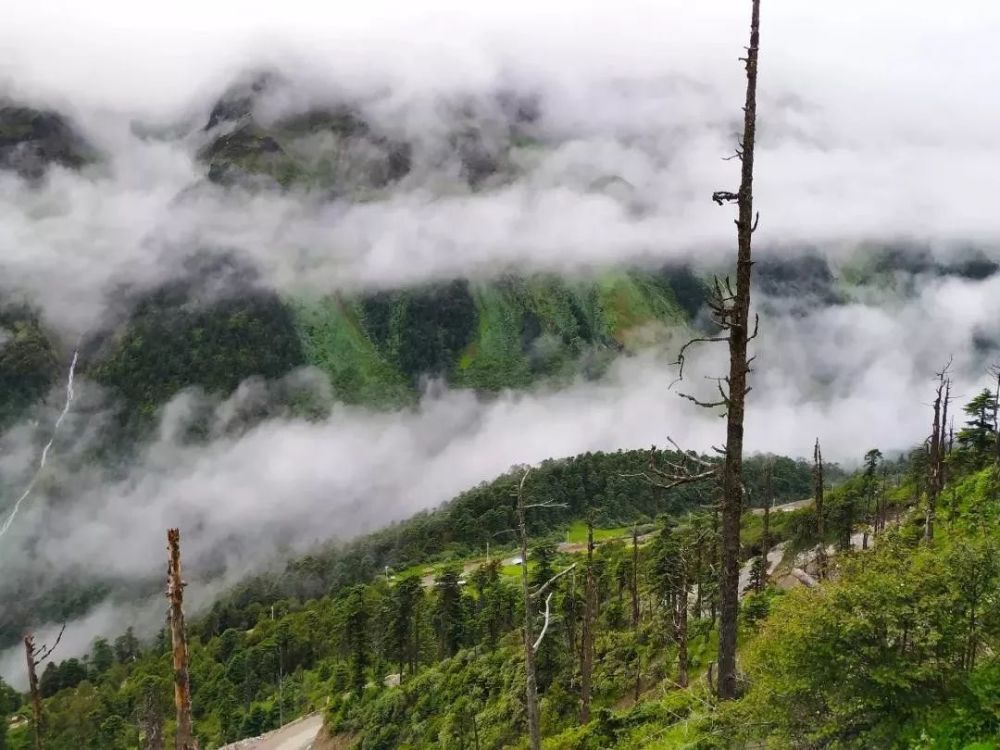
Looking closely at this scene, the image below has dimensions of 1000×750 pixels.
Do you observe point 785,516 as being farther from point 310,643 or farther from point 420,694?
point 310,643

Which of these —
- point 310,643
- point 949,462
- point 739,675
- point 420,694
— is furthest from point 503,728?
point 310,643

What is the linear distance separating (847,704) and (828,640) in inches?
48.7

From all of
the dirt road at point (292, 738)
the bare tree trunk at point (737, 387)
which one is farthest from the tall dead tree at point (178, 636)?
the dirt road at point (292, 738)

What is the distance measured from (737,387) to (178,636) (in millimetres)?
19932

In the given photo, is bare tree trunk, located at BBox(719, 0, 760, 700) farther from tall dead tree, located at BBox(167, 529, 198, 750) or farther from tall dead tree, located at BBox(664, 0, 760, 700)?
tall dead tree, located at BBox(167, 529, 198, 750)

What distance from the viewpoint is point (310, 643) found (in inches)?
6324

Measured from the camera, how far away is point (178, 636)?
24.5 metres

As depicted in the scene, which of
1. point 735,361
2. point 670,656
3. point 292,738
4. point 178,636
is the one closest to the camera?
point 735,361

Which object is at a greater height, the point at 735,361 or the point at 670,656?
the point at 735,361

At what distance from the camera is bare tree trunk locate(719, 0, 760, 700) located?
48.2 feet

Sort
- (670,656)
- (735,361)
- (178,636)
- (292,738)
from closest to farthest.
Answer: (735,361), (178,636), (670,656), (292,738)

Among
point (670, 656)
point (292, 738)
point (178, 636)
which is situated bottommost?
point (292, 738)

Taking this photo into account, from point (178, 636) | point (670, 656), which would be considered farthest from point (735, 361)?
point (670, 656)

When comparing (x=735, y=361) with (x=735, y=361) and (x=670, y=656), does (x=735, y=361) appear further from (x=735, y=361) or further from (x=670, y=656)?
(x=670, y=656)
